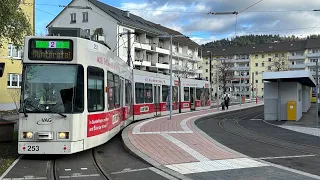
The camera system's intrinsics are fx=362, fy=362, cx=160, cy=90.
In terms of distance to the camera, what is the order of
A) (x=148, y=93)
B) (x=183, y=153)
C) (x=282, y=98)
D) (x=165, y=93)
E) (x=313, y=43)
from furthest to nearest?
(x=313, y=43) → (x=165, y=93) → (x=282, y=98) → (x=148, y=93) → (x=183, y=153)

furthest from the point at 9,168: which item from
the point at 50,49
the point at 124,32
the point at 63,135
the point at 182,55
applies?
the point at 182,55

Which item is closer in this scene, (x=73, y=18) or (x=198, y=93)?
(x=198, y=93)

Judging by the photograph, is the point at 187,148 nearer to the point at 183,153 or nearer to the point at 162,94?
the point at 183,153

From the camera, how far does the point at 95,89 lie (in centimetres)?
1048

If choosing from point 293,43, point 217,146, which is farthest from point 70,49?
point 293,43

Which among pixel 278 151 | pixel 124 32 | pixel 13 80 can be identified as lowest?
pixel 278 151

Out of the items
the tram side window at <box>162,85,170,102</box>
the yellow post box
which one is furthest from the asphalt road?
the tram side window at <box>162,85,170,102</box>

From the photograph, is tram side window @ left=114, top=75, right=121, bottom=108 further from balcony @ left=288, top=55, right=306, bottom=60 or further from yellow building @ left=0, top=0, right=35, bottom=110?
balcony @ left=288, top=55, right=306, bottom=60

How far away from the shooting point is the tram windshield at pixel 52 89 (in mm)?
9562

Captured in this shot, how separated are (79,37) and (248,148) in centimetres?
668

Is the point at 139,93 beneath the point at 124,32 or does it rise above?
beneath

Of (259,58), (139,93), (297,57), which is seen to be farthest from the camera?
(259,58)

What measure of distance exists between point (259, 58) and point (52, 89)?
125786 mm

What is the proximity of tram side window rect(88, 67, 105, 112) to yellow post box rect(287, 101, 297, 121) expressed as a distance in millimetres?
17176
